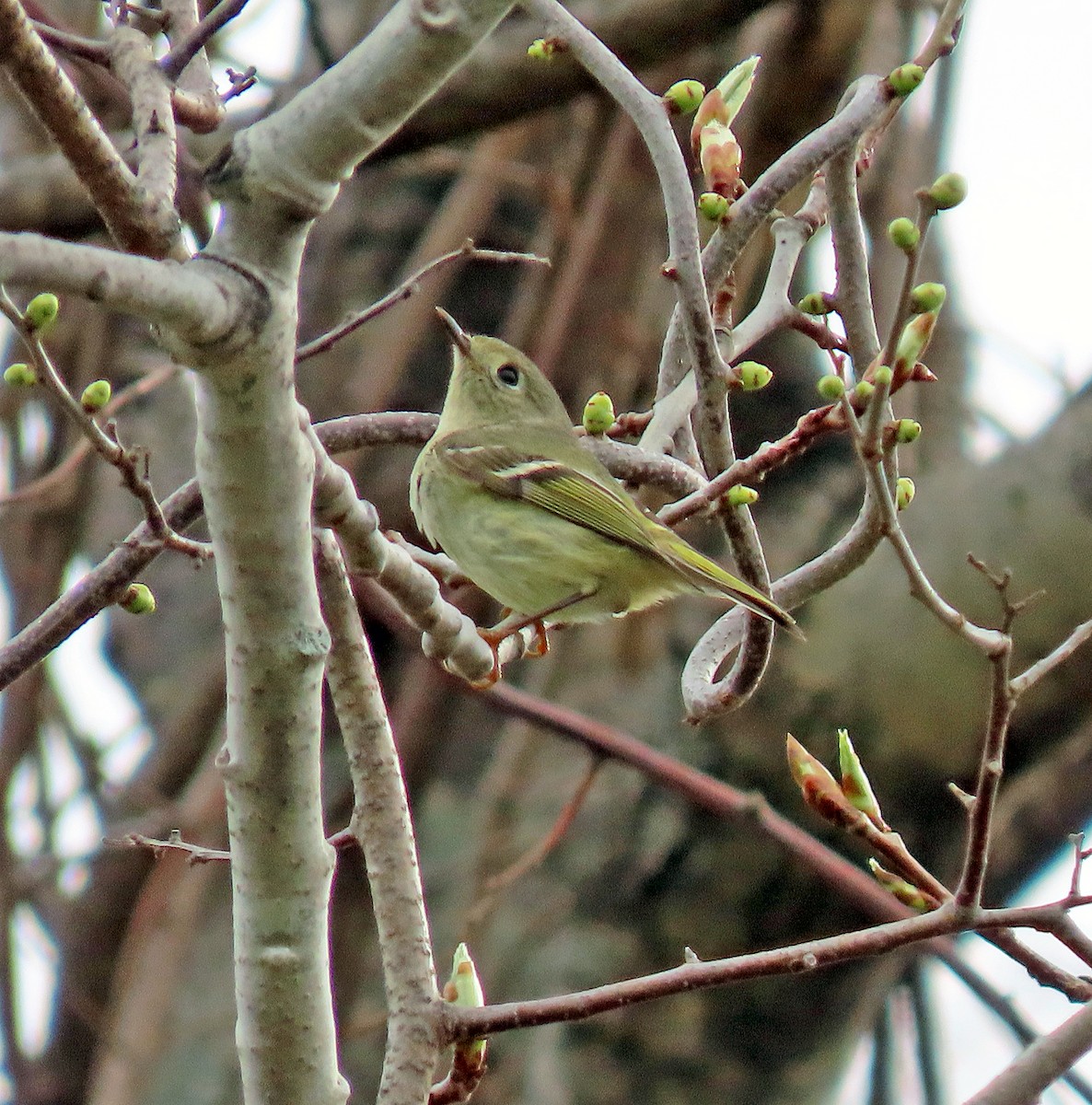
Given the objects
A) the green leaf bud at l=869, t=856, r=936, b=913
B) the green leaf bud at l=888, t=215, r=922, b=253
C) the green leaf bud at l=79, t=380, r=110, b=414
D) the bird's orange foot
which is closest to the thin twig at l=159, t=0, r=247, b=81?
the green leaf bud at l=79, t=380, r=110, b=414

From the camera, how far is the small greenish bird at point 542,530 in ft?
8.79

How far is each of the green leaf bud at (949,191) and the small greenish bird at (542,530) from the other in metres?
1.03

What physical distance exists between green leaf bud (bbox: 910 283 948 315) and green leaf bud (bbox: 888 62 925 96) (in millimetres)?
351

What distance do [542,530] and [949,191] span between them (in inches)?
54.1

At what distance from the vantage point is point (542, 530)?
2807mm

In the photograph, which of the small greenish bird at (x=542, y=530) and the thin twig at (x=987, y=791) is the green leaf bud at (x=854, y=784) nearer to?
the thin twig at (x=987, y=791)

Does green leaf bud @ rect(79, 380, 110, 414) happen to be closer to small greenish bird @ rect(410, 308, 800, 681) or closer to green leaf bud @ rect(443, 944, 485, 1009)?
green leaf bud @ rect(443, 944, 485, 1009)

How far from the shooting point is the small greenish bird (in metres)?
2.68

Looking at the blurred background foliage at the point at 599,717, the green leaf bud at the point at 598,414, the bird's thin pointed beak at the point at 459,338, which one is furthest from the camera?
the blurred background foliage at the point at 599,717

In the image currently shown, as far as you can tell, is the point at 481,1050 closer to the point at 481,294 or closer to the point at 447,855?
the point at 447,855

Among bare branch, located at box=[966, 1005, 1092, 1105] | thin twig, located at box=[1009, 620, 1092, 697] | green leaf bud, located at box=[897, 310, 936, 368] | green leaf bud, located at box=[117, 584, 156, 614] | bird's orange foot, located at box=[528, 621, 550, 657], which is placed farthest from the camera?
bird's orange foot, located at box=[528, 621, 550, 657]

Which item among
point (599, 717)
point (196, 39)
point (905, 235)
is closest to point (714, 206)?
point (905, 235)

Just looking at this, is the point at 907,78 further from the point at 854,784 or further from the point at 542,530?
the point at 542,530

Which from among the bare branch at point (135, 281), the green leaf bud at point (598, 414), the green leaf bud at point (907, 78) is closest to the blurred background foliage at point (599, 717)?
the green leaf bud at point (598, 414)
